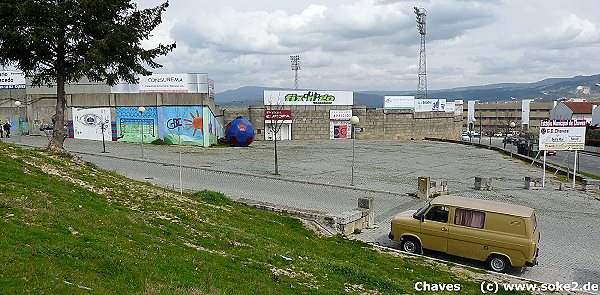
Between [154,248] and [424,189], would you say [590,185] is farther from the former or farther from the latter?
[154,248]

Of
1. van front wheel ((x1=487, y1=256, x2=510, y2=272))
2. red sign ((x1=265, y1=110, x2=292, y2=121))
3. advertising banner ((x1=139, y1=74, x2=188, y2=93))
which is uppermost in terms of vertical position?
advertising banner ((x1=139, y1=74, x2=188, y2=93))

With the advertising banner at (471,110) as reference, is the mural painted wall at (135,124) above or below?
below

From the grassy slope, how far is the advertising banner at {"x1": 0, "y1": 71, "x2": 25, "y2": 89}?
32.7 meters

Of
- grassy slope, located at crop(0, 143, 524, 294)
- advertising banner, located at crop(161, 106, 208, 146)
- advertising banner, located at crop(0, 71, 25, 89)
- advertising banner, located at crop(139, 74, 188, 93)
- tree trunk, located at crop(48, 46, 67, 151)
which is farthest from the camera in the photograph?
advertising banner, located at crop(0, 71, 25, 89)

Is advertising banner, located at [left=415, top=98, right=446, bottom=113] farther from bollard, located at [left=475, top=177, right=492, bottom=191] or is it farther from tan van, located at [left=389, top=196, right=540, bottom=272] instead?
tan van, located at [left=389, top=196, right=540, bottom=272]

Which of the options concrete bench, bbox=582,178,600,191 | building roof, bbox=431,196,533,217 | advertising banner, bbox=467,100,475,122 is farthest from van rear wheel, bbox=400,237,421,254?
advertising banner, bbox=467,100,475,122

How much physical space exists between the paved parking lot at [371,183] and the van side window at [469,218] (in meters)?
1.21

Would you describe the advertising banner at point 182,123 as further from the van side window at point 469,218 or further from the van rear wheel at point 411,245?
the van side window at point 469,218

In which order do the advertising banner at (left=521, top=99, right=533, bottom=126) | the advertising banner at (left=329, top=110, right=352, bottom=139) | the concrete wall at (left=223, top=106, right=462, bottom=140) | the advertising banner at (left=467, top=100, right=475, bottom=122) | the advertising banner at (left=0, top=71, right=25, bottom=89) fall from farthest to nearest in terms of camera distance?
the advertising banner at (left=467, top=100, right=475, bottom=122) → the advertising banner at (left=521, top=99, right=533, bottom=126) → the advertising banner at (left=329, top=110, right=352, bottom=139) → the concrete wall at (left=223, top=106, right=462, bottom=140) → the advertising banner at (left=0, top=71, right=25, bottom=89)

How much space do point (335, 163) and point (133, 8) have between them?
58.1 ft

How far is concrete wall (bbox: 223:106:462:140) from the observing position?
180 feet

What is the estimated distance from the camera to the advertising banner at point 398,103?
207 ft

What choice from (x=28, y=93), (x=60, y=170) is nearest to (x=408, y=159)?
(x=60, y=170)

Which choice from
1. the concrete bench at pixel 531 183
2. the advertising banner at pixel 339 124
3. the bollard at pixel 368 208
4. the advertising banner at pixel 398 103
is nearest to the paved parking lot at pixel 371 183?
the bollard at pixel 368 208
